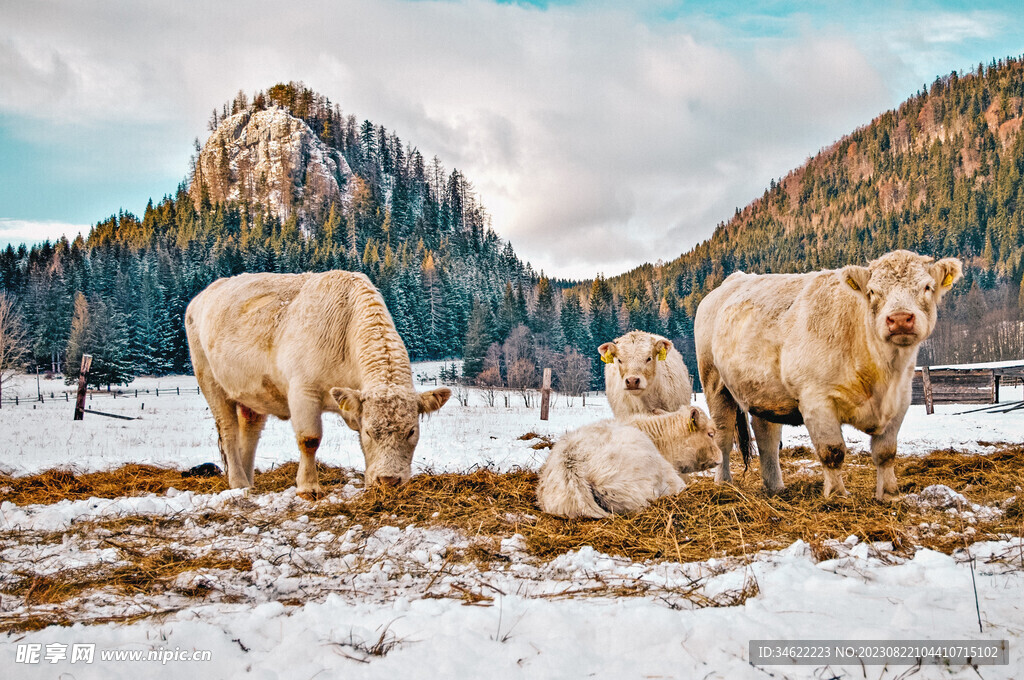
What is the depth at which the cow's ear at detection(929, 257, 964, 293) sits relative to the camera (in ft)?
17.3

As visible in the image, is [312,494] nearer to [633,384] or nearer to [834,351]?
[633,384]

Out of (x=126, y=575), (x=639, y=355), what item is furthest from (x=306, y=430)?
(x=639, y=355)

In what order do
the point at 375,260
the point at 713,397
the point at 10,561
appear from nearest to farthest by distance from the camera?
the point at 10,561 → the point at 713,397 → the point at 375,260

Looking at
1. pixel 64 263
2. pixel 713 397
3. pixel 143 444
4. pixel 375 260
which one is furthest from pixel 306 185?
pixel 713 397

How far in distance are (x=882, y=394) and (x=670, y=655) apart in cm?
418

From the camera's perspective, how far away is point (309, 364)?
7.09 m

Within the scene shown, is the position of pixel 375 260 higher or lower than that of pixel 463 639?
higher

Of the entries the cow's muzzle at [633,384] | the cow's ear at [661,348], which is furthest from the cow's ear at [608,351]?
the cow's muzzle at [633,384]

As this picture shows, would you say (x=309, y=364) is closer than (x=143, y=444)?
Yes

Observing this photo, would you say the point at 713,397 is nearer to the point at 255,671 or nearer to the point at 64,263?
the point at 255,671

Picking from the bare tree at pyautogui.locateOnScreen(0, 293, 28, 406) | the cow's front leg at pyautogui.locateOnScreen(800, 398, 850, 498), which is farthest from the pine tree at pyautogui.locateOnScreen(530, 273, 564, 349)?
the cow's front leg at pyautogui.locateOnScreen(800, 398, 850, 498)

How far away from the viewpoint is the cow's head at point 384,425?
20.9ft

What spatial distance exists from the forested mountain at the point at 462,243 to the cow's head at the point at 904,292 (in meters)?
53.2

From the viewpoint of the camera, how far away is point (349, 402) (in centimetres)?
647
